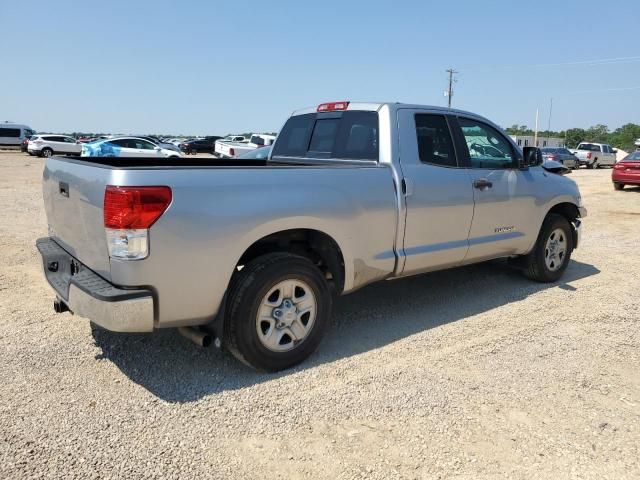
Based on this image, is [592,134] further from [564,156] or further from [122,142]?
[122,142]

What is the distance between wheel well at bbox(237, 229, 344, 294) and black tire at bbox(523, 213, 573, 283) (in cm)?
276

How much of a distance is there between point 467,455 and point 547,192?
372cm

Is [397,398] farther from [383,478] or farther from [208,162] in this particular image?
[208,162]

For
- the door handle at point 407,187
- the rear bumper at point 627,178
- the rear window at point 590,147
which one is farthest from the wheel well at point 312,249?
the rear window at point 590,147

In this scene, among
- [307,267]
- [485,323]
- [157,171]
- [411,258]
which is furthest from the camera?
[485,323]

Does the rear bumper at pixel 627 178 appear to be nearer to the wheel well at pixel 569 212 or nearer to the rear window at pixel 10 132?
the wheel well at pixel 569 212

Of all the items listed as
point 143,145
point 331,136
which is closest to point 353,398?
point 331,136

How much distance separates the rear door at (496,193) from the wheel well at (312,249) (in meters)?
1.50

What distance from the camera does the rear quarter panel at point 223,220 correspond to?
116 inches

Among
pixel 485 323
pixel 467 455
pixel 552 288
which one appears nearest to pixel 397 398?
pixel 467 455

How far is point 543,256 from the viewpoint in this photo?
575 cm

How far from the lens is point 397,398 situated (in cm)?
326

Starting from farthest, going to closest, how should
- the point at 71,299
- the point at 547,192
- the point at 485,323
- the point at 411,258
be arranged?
the point at 547,192 → the point at 485,323 → the point at 411,258 → the point at 71,299

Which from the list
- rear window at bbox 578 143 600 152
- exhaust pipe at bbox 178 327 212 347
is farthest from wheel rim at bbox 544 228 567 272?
rear window at bbox 578 143 600 152
